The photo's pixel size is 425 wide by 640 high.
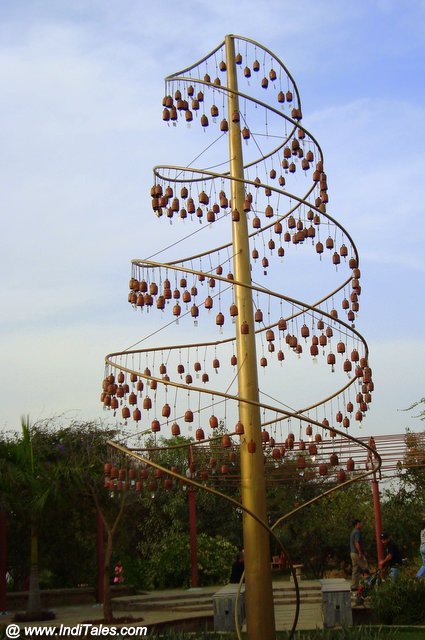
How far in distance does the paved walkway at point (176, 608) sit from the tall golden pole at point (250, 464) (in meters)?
6.20

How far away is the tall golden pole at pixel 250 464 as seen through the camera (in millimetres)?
9789

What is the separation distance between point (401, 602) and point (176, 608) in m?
6.75

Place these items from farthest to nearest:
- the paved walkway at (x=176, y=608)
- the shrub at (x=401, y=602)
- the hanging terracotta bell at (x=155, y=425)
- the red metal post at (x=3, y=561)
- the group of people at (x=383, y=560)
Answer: the red metal post at (x=3, y=561) < the group of people at (x=383, y=560) < the paved walkway at (x=176, y=608) < the shrub at (x=401, y=602) < the hanging terracotta bell at (x=155, y=425)

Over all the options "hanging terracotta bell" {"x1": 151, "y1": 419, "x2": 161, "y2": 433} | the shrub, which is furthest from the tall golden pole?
the shrub

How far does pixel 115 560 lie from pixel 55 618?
7774mm

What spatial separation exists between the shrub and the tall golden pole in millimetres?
5040

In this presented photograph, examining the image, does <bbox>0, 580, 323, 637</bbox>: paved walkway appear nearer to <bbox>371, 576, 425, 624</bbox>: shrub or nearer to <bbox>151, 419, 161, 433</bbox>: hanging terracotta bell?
<bbox>371, 576, 425, 624</bbox>: shrub

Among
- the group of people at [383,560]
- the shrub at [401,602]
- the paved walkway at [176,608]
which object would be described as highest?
the group of people at [383,560]

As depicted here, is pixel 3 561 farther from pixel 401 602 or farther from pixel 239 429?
pixel 239 429

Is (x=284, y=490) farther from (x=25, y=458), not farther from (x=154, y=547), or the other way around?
(x=25, y=458)

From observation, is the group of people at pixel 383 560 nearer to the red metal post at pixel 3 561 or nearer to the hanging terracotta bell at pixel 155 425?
the red metal post at pixel 3 561

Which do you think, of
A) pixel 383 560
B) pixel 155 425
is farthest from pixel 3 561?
pixel 155 425

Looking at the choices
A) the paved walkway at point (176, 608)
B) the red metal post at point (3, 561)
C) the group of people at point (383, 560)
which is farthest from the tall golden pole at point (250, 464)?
the red metal post at point (3, 561)

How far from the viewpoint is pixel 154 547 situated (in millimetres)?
26078
